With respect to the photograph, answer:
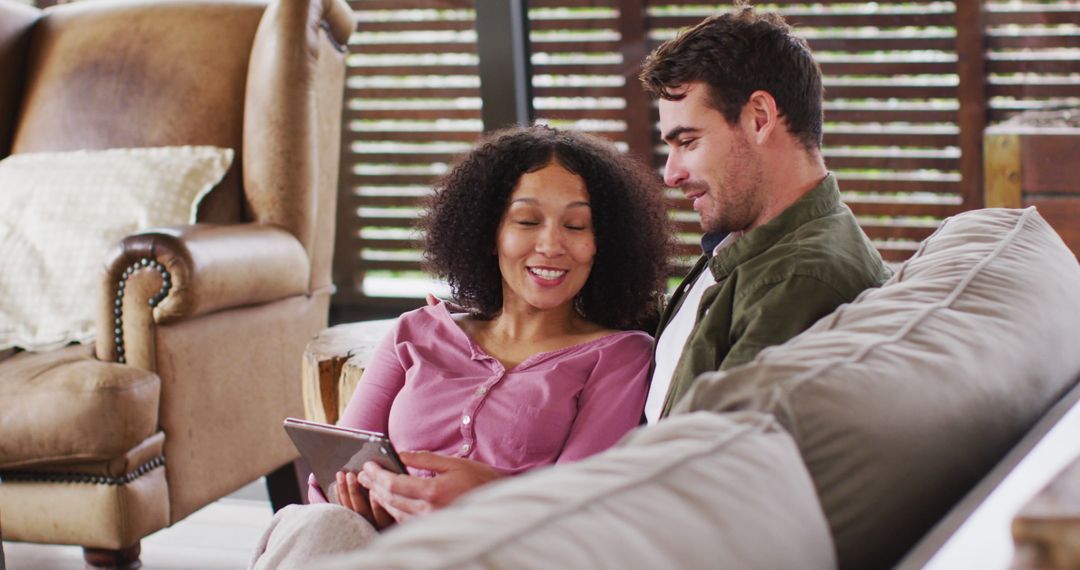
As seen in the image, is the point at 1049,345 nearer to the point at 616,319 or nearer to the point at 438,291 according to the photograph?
the point at 616,319

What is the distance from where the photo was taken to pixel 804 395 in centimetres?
89

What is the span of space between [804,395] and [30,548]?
2.56m

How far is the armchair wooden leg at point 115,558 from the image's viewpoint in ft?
8.45

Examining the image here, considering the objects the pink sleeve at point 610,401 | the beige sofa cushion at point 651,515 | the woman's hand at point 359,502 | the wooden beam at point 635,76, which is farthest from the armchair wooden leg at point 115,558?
the beige sofa cushion at point 651,515

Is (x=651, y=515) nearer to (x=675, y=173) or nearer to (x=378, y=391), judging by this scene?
(x=675, y=173)

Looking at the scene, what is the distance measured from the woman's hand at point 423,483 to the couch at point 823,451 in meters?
0.58

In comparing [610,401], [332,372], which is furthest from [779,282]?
[332,372]

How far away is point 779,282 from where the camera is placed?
1.43 meters

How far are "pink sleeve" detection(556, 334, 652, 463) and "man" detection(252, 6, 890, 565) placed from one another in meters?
0.04

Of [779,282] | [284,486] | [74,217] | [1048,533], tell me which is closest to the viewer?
[1048,533]

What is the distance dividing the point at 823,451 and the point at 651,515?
21 centimetres

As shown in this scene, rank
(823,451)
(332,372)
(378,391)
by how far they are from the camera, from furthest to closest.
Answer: (332,372) < (378,391) < (823,451)

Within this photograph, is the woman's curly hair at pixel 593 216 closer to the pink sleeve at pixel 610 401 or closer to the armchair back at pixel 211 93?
the pink sleeve at pixel 610 401

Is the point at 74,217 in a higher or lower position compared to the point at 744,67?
lower
